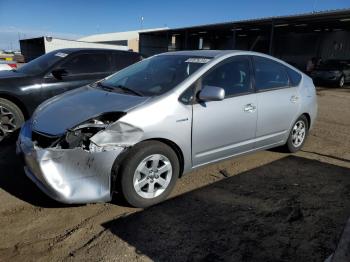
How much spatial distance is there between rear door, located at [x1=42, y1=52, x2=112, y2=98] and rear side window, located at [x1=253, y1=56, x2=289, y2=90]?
10.9 feet

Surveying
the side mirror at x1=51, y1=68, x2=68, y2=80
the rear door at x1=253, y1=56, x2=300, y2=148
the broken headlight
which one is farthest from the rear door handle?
the side mirror at x1=51, y1=68, x2=68, y2=80

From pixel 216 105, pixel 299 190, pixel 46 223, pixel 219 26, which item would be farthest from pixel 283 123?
pixel 219 26

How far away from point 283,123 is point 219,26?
1066 inches

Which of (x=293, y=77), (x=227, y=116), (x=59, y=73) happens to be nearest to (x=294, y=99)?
(x=293, y=77)

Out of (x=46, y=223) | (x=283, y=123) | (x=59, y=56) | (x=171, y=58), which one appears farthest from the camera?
(x=59, y=56)

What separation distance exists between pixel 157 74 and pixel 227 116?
1019 millimetres

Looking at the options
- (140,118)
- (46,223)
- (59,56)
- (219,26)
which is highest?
(219,26)

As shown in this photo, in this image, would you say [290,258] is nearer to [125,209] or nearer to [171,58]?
[125,209]

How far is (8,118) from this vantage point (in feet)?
18.0

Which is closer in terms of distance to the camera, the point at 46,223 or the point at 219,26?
the point at 46,223

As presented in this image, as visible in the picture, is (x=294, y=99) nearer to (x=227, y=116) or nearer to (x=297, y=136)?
(x=297, y=136)

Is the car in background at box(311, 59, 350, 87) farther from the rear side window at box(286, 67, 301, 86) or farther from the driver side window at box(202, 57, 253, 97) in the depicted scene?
the driver side window at box(202, 57, 253, 97)

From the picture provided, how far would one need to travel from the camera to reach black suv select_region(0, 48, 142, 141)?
5.50 metres

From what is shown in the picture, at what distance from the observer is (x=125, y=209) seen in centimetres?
344
